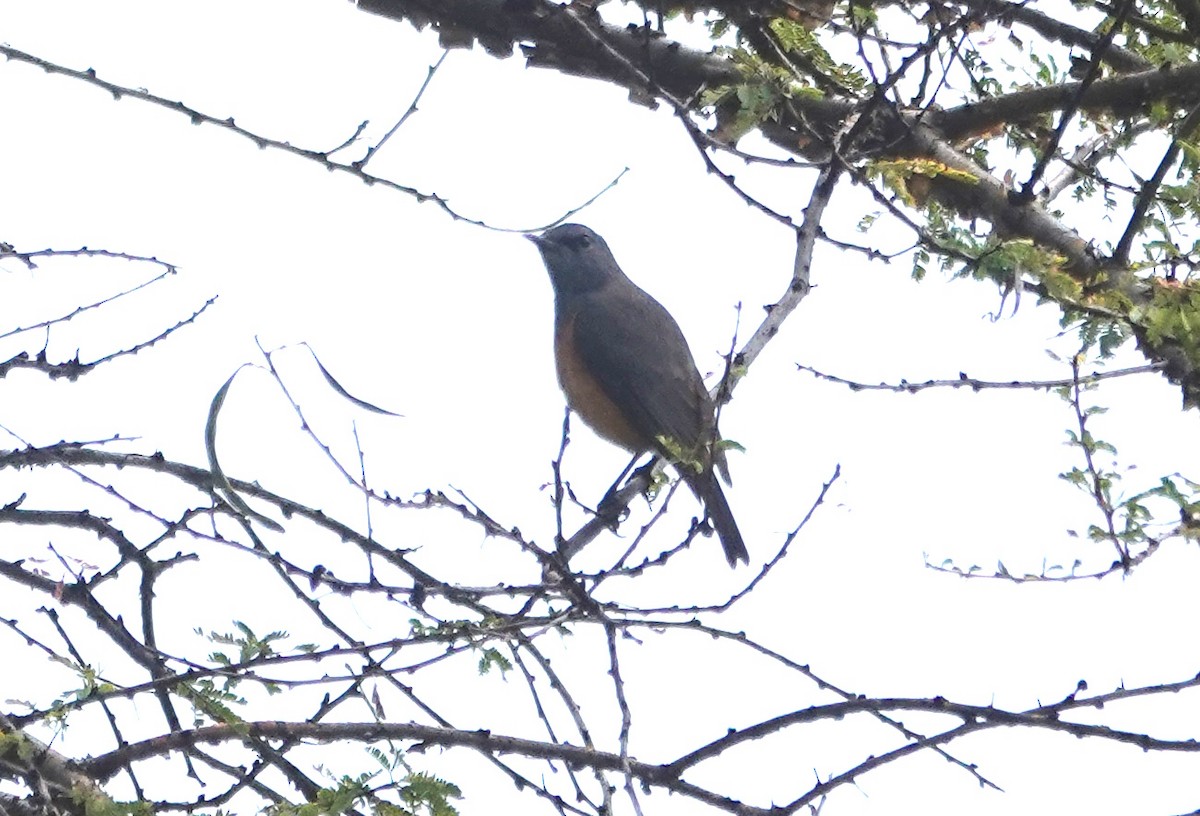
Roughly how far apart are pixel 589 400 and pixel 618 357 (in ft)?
1.11

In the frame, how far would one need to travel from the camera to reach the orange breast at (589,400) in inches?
314

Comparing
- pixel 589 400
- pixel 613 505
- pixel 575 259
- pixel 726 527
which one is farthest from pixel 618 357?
pixel 613 505

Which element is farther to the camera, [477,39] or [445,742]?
[477,39]

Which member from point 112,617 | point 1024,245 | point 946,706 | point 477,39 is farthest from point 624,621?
point 477,39

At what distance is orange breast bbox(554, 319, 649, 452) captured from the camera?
799cm

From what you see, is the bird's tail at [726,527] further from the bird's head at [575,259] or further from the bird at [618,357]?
the bird's head at [575,259]

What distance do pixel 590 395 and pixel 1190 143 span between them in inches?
136

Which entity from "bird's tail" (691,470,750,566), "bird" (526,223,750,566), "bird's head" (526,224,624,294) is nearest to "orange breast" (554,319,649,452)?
"bird" (526,223,750,566)

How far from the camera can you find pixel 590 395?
27.0ft

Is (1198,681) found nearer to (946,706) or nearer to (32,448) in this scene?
(946,706)

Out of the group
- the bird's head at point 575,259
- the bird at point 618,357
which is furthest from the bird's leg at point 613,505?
the bird's head at point 575,259

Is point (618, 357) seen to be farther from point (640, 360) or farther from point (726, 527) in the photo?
point (726, 527)

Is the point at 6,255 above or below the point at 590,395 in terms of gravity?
below

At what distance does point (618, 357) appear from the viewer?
8.40 meters
